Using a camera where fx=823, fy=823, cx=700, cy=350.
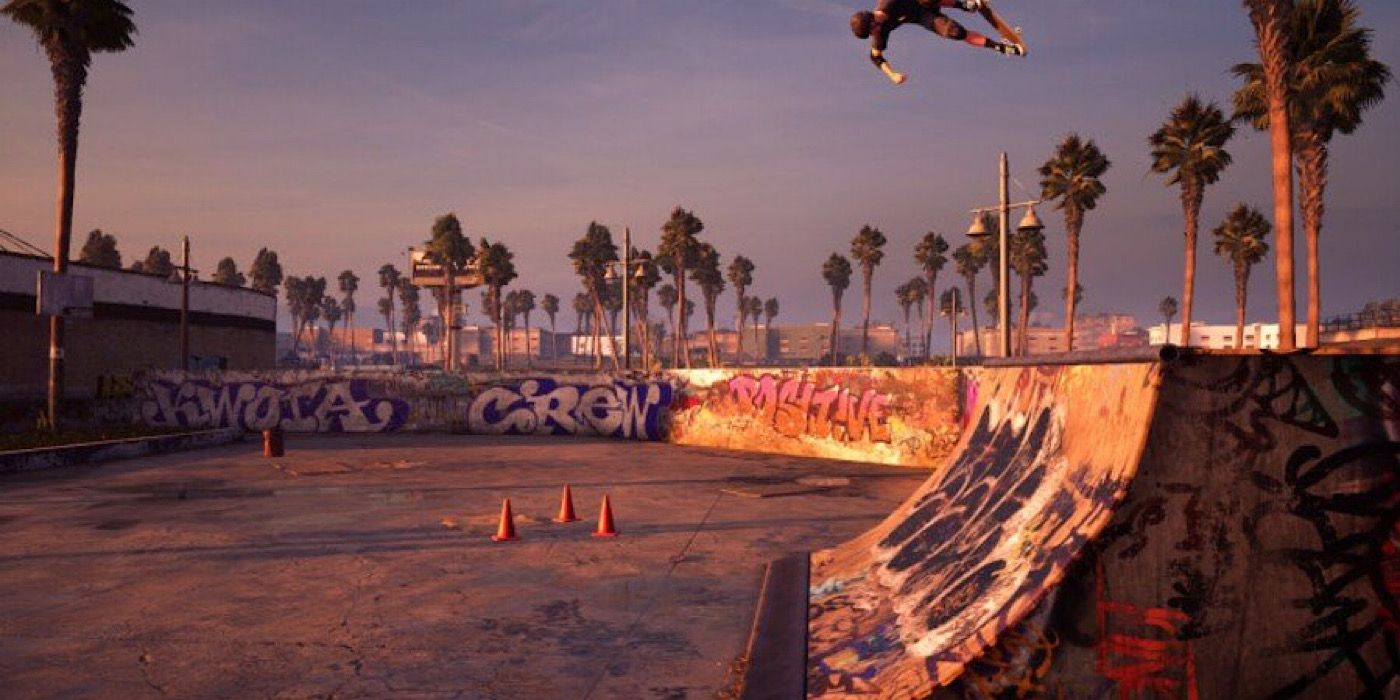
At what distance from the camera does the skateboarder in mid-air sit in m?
8.53

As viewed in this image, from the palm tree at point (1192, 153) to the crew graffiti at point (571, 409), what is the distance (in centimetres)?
2939

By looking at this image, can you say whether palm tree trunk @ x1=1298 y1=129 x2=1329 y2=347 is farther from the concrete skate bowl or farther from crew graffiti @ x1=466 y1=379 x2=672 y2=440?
the concrete skate bowl

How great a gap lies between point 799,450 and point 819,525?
9.71 meters

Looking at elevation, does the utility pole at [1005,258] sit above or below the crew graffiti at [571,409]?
above

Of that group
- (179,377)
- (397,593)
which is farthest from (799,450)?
(179,377)

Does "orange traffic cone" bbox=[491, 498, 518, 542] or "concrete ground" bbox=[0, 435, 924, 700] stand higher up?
"orange traffic cone" bbox=[491, 498, 518, 542]

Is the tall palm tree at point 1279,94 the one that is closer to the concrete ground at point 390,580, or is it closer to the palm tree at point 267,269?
the concrete ground at point 390,580

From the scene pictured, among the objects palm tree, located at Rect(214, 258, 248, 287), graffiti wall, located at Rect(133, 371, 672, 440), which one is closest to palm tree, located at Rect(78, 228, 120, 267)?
palm tree, located at Rect(214, 258, 248, 287)

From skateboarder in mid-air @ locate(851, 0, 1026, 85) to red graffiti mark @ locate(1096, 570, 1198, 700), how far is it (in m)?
6.11

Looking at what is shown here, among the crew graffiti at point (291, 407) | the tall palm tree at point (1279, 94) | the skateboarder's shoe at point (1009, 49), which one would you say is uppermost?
the tall palm tree at point (1279, 94)

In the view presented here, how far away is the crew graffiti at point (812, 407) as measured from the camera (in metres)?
19.8

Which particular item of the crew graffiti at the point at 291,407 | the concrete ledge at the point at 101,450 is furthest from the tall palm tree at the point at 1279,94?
the concrete ledge at the point at 101,450

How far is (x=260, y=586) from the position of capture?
27.4 ft

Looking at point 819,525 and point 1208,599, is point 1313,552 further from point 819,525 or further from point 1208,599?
point 819,525
